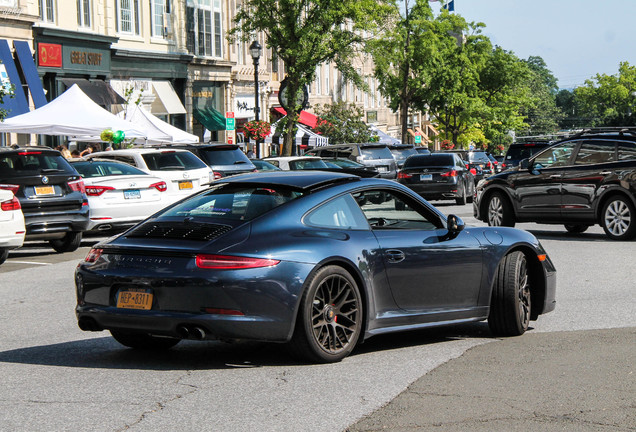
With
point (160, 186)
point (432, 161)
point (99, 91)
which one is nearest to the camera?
point (160, 186)

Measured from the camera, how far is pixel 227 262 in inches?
271

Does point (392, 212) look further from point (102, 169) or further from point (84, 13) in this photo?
point (84, 13)

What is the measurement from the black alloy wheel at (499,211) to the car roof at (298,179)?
1223 centimetres

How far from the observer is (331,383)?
6.70 meters

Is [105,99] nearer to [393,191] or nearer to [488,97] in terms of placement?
[393,191]

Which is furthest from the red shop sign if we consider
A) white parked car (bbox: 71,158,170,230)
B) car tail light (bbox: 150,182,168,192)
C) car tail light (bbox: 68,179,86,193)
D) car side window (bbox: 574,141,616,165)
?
car side window (bbox: 574,141,616,165)

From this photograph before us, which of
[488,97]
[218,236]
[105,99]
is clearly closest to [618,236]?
[218,236]

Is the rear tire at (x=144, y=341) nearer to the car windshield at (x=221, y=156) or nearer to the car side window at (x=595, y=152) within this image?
the car side window at (x=595, y=152)

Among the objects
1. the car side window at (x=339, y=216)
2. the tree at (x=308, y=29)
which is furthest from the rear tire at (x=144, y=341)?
the tree at (x=308, y=29)

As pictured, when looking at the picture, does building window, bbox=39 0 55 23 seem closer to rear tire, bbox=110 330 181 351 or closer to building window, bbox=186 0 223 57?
building window, bbox=186 0 223 57

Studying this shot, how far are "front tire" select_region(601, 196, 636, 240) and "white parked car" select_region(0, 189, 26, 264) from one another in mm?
9616

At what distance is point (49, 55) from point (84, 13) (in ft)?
11.6

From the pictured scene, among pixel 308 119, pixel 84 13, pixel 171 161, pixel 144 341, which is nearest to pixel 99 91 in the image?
pixel 84 13

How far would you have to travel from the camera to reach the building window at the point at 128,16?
1592 inches
